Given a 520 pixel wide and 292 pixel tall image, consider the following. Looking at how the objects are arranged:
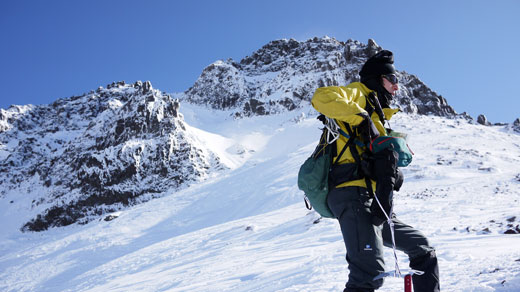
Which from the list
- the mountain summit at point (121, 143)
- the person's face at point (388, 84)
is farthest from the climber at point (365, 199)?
the mountain summit at point (121, 143)

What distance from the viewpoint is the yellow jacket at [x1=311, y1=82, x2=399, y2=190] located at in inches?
106

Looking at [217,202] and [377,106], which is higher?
[377,106]

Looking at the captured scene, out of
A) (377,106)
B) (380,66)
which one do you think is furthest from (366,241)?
(380,66)

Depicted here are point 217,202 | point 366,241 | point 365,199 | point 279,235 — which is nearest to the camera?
point 366,241

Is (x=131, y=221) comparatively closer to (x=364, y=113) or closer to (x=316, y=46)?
(x=364, y=113)

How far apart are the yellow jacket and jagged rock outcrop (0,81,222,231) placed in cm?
3804

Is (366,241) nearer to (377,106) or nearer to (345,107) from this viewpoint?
(345,107)

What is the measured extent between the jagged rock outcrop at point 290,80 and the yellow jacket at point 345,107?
62.2 meters

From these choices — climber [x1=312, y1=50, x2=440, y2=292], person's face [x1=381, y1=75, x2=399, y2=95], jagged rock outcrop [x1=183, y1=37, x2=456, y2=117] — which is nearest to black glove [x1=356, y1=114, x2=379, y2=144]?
climber [x1=312, y1=50, x2=440, y2=292]

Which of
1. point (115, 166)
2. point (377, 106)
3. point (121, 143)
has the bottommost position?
point (377, 106)

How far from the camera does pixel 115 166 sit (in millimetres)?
42062

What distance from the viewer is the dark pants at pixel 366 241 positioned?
2478mm

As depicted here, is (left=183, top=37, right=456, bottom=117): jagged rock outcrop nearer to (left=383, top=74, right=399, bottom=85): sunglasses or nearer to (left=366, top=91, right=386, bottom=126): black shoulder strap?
(left=383, top=74, right=399, bottom=85): sunglasses

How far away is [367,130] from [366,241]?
0.94 m
